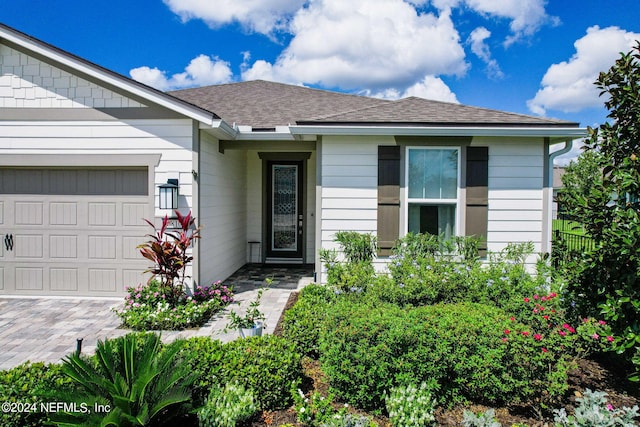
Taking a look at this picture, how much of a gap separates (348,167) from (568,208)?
3.56 meters

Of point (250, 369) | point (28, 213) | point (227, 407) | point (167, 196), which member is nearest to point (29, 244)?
point (28, 213)

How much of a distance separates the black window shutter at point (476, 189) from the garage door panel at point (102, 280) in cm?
596

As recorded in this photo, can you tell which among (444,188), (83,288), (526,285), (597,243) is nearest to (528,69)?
(444,188)

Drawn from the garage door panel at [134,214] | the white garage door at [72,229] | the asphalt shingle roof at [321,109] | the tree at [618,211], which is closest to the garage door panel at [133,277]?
the white garage door at [72,229]

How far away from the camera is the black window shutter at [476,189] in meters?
6.36

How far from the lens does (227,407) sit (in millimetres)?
2838

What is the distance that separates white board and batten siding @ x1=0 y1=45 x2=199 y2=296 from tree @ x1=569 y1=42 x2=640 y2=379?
539 centimetres

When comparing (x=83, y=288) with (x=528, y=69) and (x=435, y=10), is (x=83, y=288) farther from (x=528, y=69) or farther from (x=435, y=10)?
(x=528, y=69)

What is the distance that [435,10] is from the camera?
12.0 m

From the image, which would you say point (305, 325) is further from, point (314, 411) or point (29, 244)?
point (29, 244)

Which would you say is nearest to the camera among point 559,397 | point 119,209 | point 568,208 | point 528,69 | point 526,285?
point 559,397

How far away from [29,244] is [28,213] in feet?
1.72

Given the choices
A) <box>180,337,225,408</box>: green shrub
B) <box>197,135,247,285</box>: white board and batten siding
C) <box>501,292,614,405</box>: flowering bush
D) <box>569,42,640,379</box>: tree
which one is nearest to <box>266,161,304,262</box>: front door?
<box>197,135,247,285</box>: white board and batten siding

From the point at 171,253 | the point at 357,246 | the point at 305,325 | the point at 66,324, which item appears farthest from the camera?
the point at 357,246
